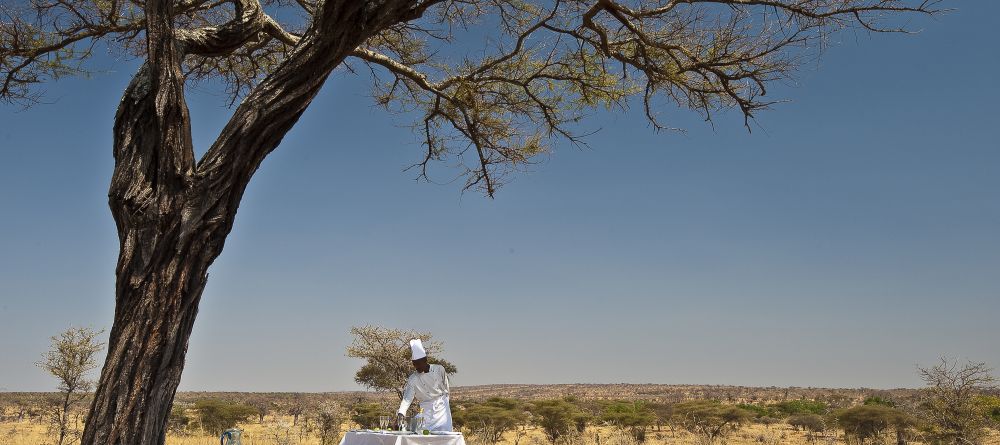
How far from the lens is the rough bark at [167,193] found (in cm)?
418

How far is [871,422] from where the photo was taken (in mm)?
22609

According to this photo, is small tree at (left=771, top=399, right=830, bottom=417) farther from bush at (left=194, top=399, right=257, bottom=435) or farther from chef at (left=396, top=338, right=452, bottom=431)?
chef at (left=396, top=338, right=452, bottom=431)

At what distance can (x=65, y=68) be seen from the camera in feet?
25.0

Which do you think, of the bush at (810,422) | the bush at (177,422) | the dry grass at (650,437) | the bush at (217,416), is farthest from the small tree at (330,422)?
the bush at (810,422)

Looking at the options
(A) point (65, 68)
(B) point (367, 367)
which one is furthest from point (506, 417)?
(A) point (65, 68)

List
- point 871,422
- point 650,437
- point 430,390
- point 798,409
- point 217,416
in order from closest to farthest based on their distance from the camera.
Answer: point 430,390
point 871,422
point 650,437
point 217,416
point 798,409

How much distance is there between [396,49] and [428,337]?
11.4 meters

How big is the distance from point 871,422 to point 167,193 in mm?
22855

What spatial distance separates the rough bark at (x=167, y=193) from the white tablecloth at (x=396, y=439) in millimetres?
2064

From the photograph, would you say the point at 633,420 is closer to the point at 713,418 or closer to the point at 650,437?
the point at 650,437

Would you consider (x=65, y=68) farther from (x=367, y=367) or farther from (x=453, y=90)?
(x=367, y=367)

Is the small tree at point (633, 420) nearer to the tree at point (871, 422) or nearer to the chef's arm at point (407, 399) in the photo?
the tree at point (871, 422)

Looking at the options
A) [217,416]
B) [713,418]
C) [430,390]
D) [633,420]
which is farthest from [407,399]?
[217,416]

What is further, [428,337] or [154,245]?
[428,337]
